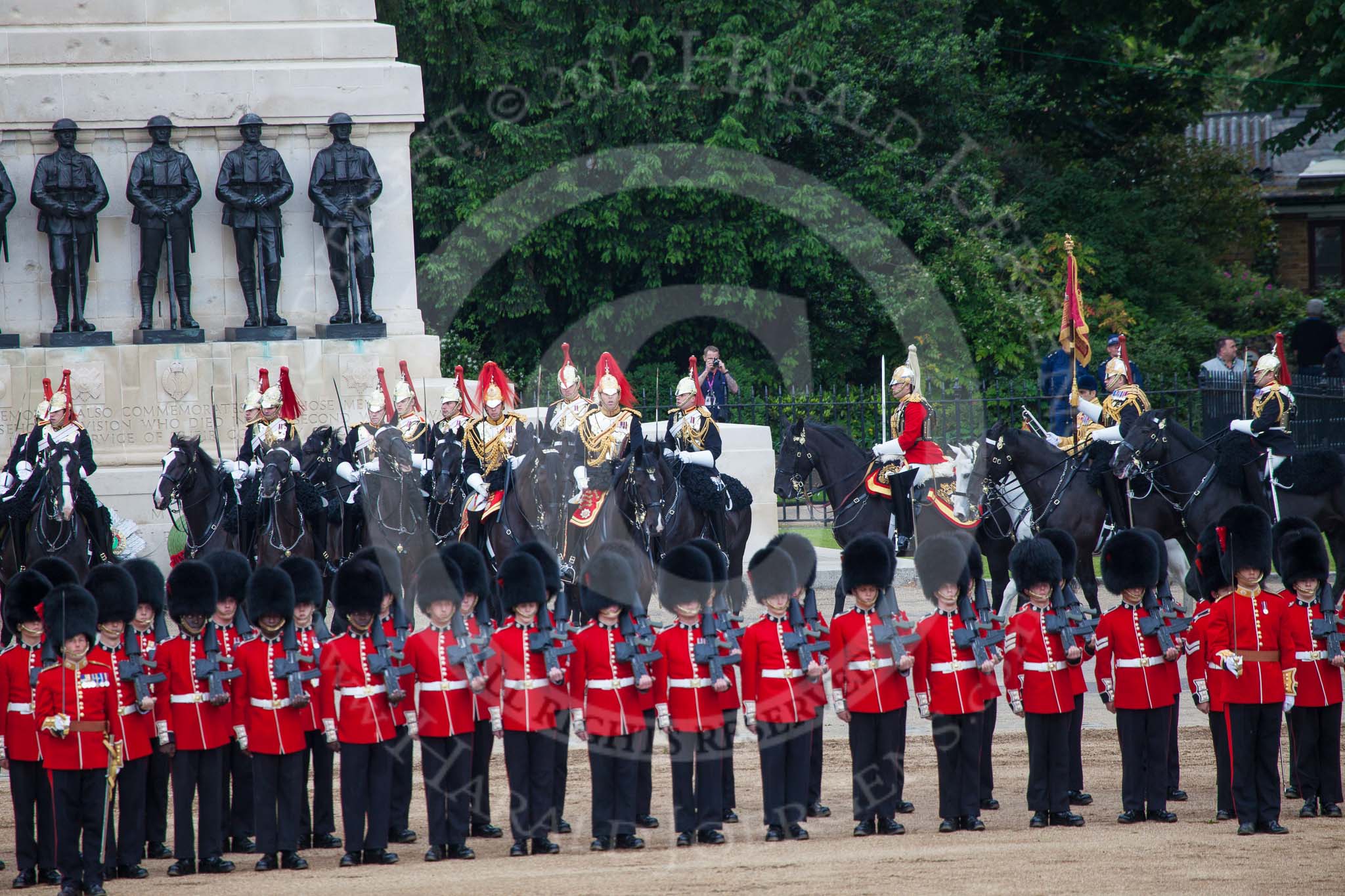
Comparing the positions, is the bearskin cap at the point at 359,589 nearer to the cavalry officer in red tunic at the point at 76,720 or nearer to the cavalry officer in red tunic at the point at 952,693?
the cavalry officer in red tunic at the point at 76,720

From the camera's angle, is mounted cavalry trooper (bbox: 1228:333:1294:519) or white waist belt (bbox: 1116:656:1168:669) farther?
mounted cavalry trooper (bbox: 1228:333:1294:519)

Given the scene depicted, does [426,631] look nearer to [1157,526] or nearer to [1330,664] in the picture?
[1330,664]

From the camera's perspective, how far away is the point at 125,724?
9430mm

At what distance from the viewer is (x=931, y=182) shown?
90.6ft

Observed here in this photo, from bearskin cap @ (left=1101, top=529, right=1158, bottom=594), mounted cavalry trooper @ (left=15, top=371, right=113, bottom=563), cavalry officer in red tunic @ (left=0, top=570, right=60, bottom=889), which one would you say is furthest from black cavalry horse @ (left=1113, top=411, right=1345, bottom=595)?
cavalry officer in red tunic @ (left=0, top=570, right=60, bottom=889)

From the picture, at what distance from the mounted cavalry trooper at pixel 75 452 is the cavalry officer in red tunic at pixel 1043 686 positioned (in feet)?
26.3

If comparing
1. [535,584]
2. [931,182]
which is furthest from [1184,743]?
[931,182]

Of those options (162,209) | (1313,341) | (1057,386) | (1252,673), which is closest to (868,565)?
(1252,673)

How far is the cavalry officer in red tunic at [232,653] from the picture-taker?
10008mm

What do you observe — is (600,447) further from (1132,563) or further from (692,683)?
(1132,563)

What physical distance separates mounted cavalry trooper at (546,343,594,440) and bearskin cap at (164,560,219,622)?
542cm

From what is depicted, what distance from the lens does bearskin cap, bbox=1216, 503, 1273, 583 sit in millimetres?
10141

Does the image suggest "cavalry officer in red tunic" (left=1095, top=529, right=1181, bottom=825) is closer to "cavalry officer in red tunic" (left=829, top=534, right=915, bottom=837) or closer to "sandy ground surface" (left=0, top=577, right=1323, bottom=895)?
"sandy ground surface" (left=0, top=577, right=1323, bottom=895)

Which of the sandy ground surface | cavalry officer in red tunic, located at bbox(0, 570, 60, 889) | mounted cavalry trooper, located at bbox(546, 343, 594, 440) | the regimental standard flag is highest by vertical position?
the regimental standard flag
